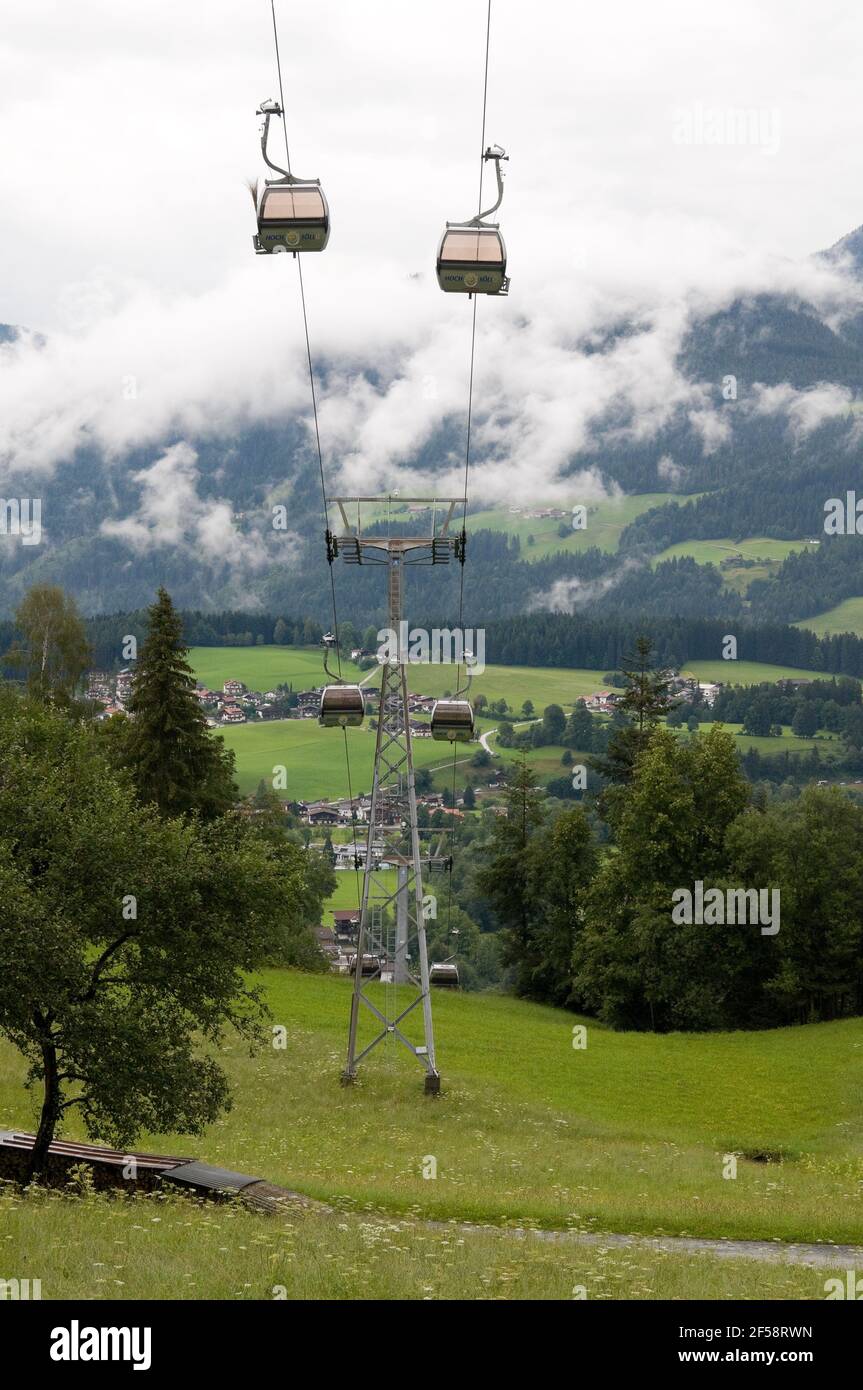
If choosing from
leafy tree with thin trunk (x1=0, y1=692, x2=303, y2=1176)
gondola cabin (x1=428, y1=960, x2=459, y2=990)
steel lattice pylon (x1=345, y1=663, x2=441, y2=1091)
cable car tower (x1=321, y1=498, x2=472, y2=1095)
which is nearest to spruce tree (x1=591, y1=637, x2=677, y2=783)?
gondola cabin (x1=428, y1=960, x2=459, y2=990)

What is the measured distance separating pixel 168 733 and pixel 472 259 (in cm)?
4628

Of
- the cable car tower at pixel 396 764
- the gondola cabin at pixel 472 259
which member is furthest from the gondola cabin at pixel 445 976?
the gondola cabin at pixel 472 259

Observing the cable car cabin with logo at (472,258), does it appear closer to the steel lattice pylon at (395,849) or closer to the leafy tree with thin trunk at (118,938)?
the leafy tree with thin trunk at (118,938)

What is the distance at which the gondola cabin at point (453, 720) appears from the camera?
134 ft

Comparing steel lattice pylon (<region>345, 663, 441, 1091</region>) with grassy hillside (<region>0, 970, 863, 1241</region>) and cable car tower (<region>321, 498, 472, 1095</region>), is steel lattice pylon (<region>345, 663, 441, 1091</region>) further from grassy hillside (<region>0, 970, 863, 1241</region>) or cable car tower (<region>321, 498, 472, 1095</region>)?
grassy hillside (<region>0, 970, 863, 1241</region>)

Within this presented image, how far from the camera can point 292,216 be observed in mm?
24422

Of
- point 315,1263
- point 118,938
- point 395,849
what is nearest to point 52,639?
point 395,849

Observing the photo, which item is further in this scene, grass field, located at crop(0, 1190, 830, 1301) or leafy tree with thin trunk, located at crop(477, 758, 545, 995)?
leafy tree with thin trunk, located at crop(477, 758, 545, 995)

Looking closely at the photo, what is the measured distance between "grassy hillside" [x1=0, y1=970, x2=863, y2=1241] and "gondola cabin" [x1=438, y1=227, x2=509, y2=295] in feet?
59.5

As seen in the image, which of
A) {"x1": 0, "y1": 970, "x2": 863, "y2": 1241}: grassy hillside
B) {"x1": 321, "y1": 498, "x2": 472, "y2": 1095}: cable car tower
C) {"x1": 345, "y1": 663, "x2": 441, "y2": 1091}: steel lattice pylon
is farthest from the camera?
{"x1": 345, "y1": 663, "x2": 441, "y2": 1091}: steel lattice pylon

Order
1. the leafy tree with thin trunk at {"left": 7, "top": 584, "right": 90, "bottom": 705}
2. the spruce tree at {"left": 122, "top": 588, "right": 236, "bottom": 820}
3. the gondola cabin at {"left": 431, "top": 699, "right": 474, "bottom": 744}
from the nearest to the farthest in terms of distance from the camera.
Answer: the gondola cabin at {"left": 431, "top": 699, "right": 474, "bottom": 744}
the spruce tree at {"left": 122, "top": 588, "right": 236, "bottom": 820}
the leafy tree with thin trunk at {"left": 7, "top": 584, "right": 90, "bottom": 705}

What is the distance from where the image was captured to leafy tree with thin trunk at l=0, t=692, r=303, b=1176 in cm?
2536

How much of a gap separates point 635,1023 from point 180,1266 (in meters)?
56.3
